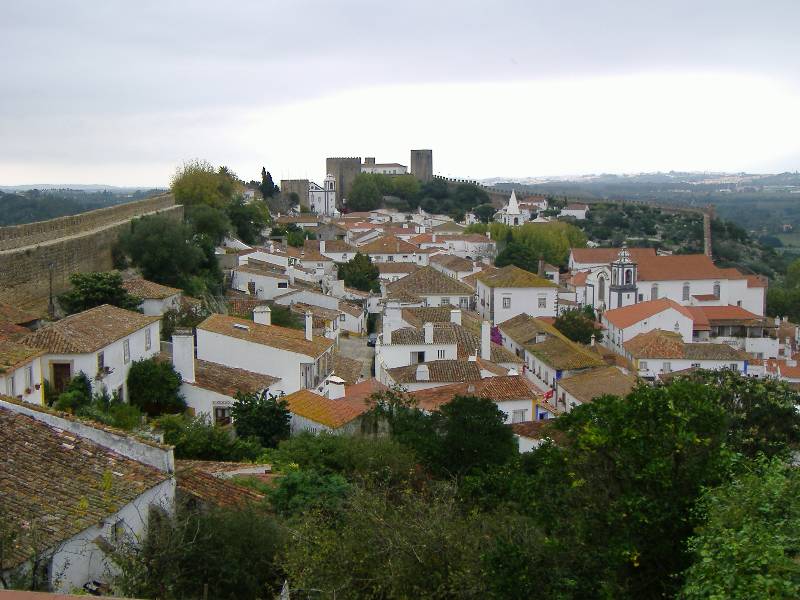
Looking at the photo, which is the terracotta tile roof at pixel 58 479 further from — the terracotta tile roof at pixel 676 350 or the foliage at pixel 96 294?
the terracotta tile roof at pixel 676 350

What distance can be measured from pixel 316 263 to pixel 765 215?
459 ft

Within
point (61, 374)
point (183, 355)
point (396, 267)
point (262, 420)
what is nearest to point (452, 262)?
point (396, 267)

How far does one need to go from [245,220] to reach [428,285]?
42.4 ft

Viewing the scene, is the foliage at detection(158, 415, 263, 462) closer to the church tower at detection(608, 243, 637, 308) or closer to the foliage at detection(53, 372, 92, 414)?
the foliage at detection(53, 372, 92, 414)

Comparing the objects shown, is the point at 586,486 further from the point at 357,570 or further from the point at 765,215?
the point at 765,215

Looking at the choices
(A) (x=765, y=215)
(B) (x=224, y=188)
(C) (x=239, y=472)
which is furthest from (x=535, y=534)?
(A) (x=765, y=215)

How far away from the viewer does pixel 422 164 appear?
100250mm

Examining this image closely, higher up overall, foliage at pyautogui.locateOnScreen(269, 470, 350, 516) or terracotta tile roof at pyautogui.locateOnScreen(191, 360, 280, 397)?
foliage at pyautogui.locateOnScreen(269, 470, 350, 516)

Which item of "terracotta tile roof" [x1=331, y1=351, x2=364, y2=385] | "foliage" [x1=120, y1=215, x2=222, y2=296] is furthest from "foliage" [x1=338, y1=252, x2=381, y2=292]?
"terracotta tile roof" [x1=331, y1=351, x2=364, y2=385]

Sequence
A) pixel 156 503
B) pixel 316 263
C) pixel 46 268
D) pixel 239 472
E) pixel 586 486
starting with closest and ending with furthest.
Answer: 1. pixel 586 486
2. pixel 156 503
3. pixel 239 472
4. pixel 46 268
5. pixel 316 263

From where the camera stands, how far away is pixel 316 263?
43812 mm

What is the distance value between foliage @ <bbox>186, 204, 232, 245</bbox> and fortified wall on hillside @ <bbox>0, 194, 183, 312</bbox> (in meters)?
8.07

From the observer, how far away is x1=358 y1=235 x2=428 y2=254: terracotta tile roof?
52.9 meters

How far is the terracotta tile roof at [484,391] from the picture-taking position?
19406 millimetres
